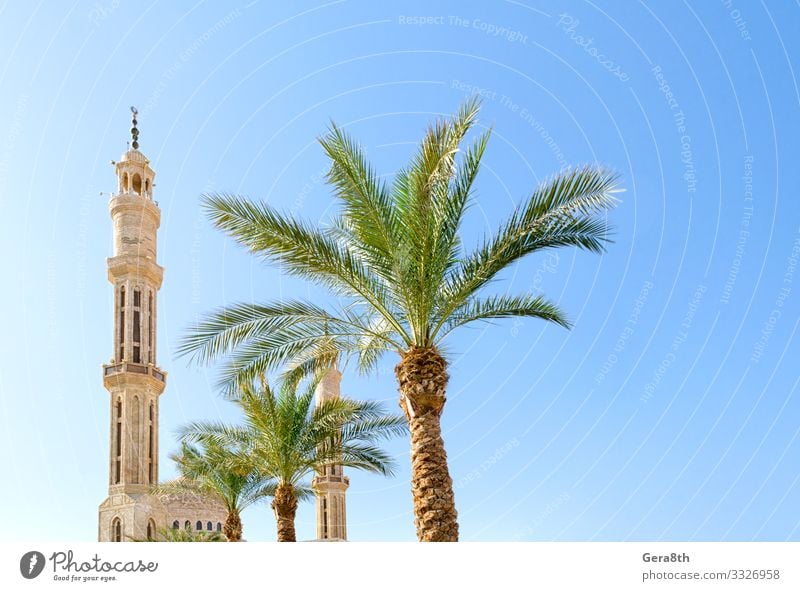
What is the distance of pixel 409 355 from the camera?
12336 millimetres

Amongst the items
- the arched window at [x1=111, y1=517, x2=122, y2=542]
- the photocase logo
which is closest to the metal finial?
the arched window at [x1=111, y1=517, x2=122, y2=542]

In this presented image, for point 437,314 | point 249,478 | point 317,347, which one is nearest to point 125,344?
point 249,478

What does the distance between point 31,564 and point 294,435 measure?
410 inches

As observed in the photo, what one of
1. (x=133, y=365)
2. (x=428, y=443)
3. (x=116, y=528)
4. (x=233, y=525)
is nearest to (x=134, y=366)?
(x=133, y=365)

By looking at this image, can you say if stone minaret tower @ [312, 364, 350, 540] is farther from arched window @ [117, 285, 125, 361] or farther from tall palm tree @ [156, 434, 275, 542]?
tall palm tree @ [156, 434, 275, 542]

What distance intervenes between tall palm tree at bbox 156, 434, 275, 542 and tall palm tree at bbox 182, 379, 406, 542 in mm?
502

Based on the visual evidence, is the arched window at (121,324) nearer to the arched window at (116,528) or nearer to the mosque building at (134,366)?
the mosque building at (134,366)

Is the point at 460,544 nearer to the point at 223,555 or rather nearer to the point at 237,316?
the point at 223,555

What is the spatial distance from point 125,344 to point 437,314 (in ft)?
74.6

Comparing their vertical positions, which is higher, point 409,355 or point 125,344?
point 125,344

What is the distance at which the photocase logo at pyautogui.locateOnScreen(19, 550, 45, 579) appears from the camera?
27.1ft

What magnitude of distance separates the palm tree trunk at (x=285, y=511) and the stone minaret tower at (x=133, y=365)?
13.2m

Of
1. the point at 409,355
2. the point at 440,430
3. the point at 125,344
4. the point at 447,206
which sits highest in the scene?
the point at 125,344

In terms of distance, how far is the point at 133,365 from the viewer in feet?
107
